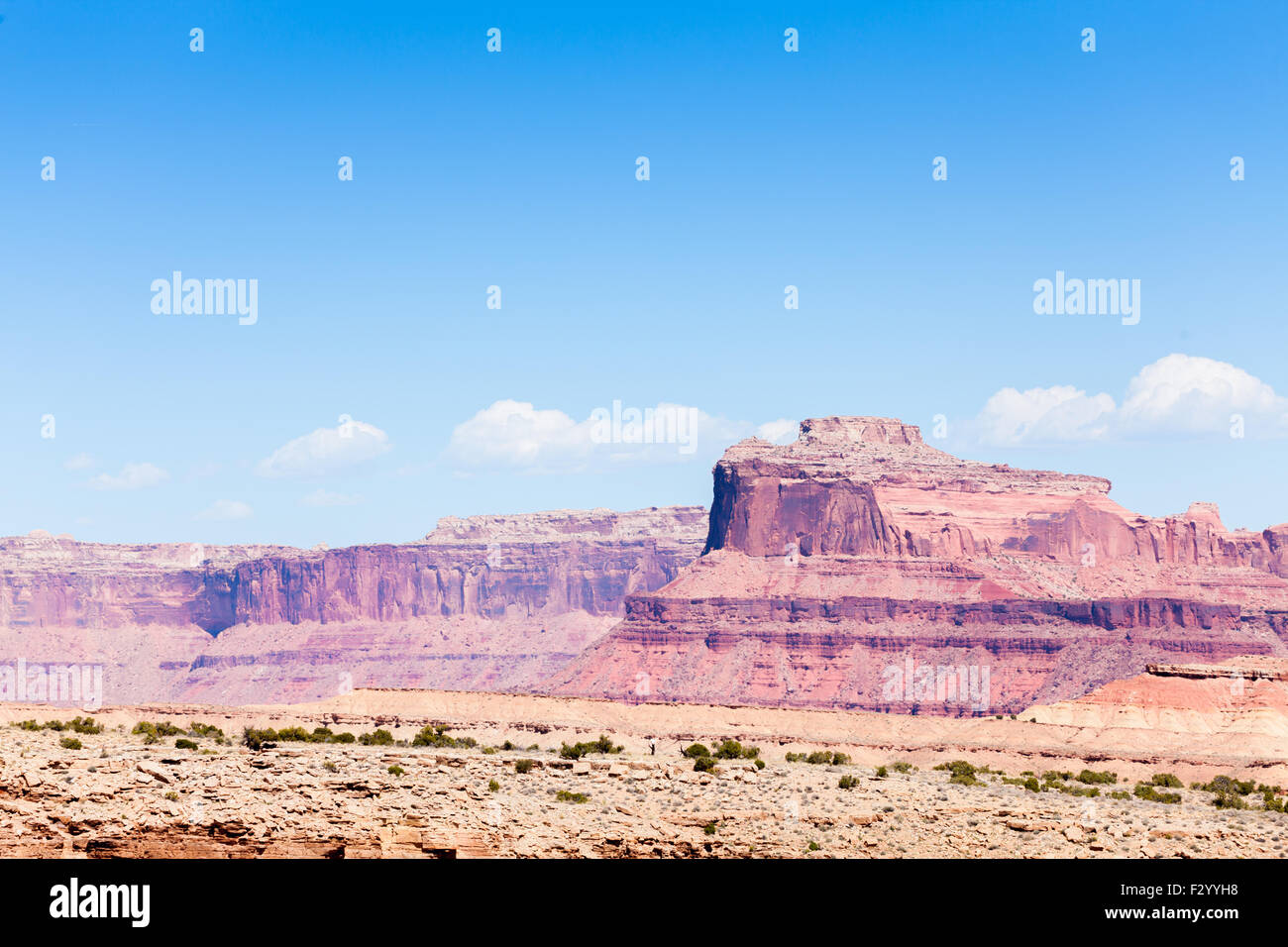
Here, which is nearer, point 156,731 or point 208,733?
point 156,731

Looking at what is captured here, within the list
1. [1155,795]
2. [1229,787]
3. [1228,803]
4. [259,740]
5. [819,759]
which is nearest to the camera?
[259,740]

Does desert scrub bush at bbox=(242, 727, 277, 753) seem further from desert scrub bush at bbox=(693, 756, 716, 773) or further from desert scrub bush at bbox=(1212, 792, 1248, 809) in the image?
desert scrub bush at bbox=(1212, 792, 1248, 809)

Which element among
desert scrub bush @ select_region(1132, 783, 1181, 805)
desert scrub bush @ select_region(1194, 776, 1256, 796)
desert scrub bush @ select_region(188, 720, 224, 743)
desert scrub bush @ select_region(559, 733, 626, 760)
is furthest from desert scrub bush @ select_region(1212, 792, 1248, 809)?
desert scrub bush @ select_region(188, 720, 224, 743)

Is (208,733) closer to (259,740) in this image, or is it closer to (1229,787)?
(259,740)

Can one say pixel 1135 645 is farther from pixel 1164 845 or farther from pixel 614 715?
pixel 1164 845

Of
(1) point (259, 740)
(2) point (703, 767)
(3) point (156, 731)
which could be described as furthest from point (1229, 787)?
(3) point (156, 731)

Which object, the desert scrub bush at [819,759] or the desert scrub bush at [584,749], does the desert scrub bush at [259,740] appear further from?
the desert scrub bush at [819,759]

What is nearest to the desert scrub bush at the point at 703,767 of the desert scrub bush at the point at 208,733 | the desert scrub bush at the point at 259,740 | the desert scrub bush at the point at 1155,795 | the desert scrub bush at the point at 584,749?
the desert scrub bush at the point at 584,749

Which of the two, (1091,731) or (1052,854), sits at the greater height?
(1052,854)
